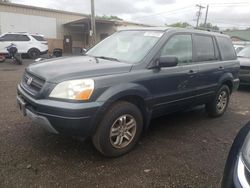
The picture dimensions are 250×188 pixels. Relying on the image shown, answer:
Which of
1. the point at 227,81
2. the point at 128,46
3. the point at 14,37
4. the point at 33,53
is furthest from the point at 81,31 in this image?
the point at 128,46

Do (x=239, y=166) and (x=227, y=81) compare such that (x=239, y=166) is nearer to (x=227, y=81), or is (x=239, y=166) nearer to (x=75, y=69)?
(x=75, y=69)

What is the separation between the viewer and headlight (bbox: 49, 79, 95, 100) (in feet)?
10.4

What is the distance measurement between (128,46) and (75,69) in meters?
1.21

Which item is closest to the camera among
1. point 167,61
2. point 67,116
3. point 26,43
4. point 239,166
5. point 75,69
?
point 239,166

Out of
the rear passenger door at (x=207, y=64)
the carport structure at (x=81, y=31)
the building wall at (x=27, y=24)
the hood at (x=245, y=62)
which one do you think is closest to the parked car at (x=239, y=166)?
the rear passenger door at (x=207, y=64)

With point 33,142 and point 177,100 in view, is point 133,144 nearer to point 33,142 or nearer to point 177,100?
point 177,100

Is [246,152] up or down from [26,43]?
up

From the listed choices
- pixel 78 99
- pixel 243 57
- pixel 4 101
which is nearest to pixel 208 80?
pixel 78 99

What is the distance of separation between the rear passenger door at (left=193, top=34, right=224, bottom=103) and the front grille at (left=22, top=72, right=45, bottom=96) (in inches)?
106

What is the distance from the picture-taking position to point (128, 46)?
171 inches

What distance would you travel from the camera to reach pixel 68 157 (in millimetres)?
3590

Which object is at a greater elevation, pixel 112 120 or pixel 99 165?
pixel 112 120

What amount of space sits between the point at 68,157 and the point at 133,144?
2.99 ft

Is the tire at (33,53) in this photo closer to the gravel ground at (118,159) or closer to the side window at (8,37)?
the side window at (8,37)
